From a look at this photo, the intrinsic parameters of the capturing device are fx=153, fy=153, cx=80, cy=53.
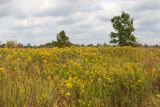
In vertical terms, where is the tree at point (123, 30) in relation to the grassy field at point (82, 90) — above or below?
above

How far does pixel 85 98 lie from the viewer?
4.01 meters

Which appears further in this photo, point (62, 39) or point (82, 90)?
point (62, 39)

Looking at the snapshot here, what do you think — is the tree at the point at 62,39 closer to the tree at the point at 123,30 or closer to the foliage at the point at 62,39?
the foliage at the point at 62,39

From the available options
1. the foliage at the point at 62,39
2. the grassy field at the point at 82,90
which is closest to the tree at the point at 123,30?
the foliage at the point at 62,39

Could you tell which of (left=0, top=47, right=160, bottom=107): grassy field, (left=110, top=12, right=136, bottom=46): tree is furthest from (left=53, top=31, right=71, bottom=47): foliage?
(left=0, top=47, right=160, bottom=107): grassy field

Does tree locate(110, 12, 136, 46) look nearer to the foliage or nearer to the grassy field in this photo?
the foliage

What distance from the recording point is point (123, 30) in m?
22.5

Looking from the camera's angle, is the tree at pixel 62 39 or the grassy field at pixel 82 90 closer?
the grassy field at pixel 82 90

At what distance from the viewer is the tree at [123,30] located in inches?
878

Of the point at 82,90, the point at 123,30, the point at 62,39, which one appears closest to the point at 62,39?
the point at 62,39

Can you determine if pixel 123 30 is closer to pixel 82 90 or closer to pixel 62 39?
pixel 62 39

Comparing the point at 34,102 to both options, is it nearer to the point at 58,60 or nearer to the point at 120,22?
the point at 58,60

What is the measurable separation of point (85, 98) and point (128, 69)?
2101 millimetres

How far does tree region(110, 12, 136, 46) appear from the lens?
22297mm
